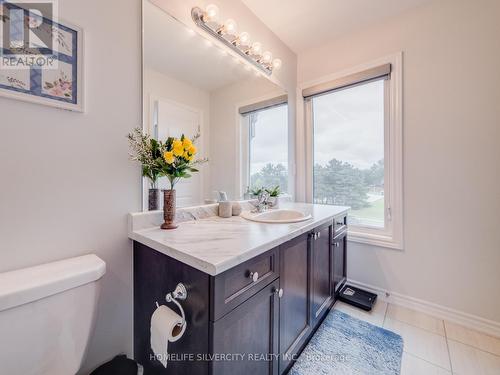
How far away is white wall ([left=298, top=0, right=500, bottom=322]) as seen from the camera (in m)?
1.46

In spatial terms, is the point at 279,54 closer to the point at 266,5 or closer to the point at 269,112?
the point at 266,5

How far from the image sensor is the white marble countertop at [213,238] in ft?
2.45

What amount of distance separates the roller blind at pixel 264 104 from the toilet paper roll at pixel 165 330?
1.41 m

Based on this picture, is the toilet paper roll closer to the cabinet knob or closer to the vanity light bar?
the cabinet knob

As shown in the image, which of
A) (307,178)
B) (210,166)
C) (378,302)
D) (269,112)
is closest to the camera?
(210,166)

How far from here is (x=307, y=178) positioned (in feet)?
7.56

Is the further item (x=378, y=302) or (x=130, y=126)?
(x=378, y=302)

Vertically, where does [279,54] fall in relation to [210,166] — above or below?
above

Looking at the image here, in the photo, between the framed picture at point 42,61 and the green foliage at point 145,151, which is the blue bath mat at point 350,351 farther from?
the framed picture at point 42,61

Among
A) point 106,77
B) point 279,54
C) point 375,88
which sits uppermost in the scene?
point 279,54

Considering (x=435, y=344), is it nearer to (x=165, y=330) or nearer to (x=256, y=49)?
(x=165, y=330)

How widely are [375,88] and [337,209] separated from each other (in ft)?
3.81

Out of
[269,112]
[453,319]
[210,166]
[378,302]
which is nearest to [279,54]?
[269,112]

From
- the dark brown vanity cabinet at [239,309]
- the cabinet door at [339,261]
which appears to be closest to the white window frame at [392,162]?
the cabinet door at [339,261]
